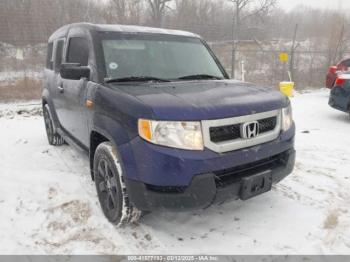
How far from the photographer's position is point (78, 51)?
3537 millimetres

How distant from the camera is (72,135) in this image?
3971mm

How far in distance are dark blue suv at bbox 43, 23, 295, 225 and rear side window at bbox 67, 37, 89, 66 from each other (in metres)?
0.02

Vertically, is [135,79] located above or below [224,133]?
above

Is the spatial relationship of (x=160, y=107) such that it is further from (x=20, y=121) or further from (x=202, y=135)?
(x=20, y=121)

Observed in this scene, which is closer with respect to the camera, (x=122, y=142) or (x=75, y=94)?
Result: (x=122, y=142)

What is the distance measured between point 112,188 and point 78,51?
68.0 inches

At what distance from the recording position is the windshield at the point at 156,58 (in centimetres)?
305

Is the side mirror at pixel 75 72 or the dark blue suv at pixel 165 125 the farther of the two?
the side mirror at pixel 75 72

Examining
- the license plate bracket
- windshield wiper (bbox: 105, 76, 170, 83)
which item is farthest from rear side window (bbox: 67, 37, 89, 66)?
the license plate bracket

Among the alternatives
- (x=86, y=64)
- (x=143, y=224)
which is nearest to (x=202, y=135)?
(x=143, y=224)

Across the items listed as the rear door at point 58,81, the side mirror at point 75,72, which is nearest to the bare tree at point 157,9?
the rear door at point 58,81

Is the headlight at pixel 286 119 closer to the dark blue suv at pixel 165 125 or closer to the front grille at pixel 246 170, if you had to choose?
the dark blue suv at pixel 165 125

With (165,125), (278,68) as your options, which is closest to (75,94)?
(165,125)

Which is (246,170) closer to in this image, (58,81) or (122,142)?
(122,142)
